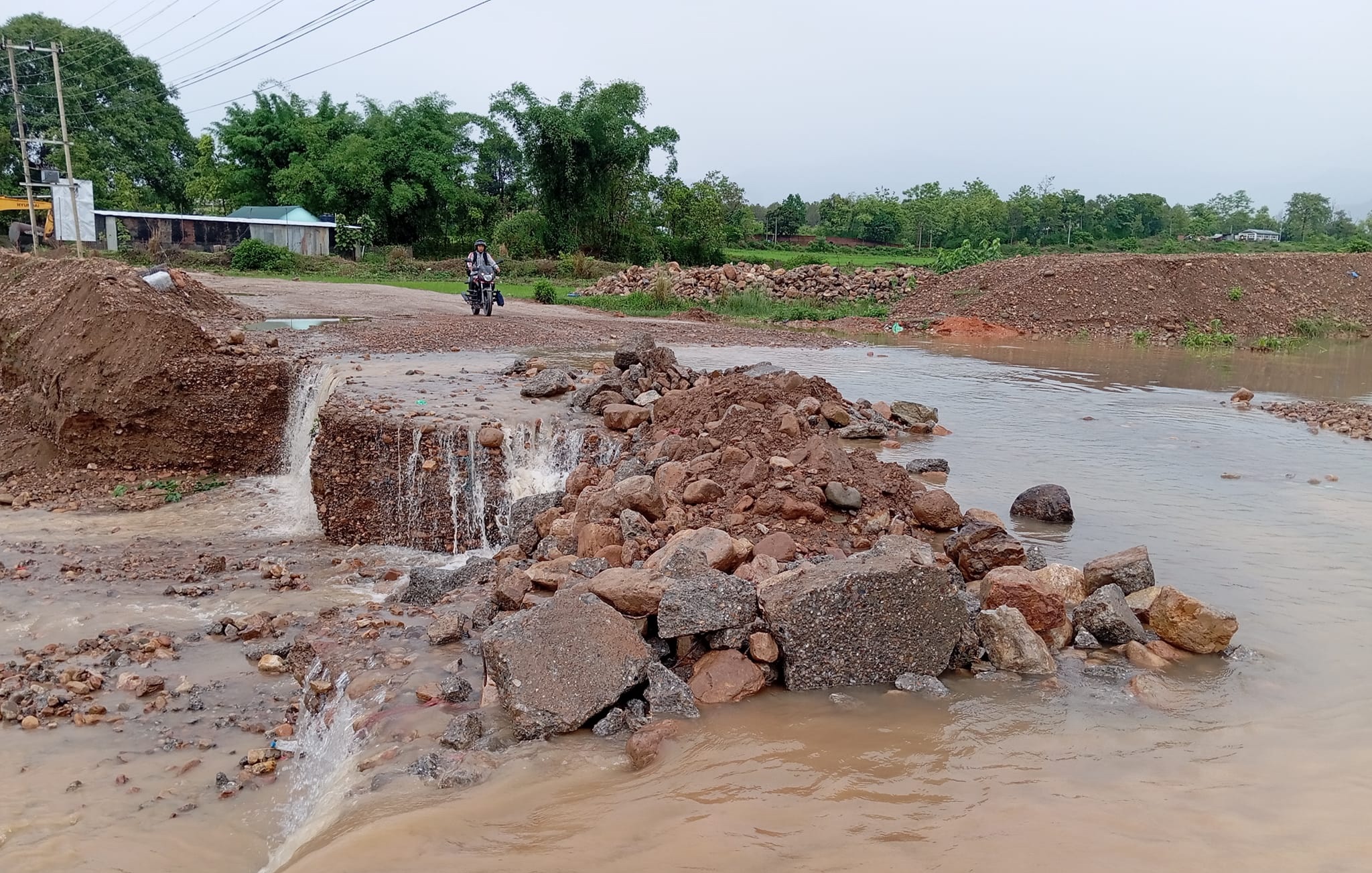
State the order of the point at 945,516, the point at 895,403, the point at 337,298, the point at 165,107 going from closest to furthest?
the point at 945,516 < the point at 895,403 < the point at 337,298 < the point at 165,107

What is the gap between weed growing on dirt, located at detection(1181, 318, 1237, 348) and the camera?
23500 millimetres

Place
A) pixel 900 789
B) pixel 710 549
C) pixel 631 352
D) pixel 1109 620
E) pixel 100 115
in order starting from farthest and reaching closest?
pixel 100 115, pixel 631 352, pixel 710 549, pixel 1109 620, pixel 900 789

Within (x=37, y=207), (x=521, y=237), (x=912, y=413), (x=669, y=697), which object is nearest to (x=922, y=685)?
(x=669, y=697)

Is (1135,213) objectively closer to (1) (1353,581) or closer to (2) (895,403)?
(2) (895,403)

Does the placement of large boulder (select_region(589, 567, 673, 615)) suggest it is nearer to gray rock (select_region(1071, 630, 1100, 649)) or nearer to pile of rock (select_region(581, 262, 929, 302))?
gray rock (select_region(1071, 630, 1100, 649))

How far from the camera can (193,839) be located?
12.9 feet

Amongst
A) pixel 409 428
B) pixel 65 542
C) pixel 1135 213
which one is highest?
pixel 1135 213

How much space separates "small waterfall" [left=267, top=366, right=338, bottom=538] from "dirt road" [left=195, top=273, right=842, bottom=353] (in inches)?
Result: 69.7

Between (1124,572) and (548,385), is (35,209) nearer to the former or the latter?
(548,385)

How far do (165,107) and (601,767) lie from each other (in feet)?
184

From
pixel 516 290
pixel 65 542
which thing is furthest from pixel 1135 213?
pixel 65 542

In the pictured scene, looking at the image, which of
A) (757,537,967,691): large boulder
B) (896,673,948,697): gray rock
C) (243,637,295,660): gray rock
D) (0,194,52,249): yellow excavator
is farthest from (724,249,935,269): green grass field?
(896,673,948,697): gray rock

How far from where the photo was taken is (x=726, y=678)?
4.56m

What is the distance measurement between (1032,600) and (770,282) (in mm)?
23929
